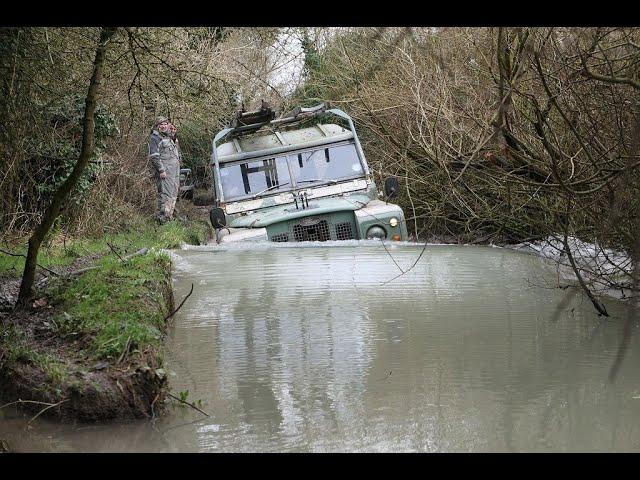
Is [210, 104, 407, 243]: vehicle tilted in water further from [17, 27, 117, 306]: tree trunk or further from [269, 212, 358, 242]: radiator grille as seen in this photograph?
[17, 27, 117, 306]: tree trunk

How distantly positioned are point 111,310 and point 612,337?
12.7ft

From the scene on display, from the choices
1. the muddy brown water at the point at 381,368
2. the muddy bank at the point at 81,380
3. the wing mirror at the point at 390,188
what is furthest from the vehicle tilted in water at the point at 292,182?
the muddy bank at the point at 81,380

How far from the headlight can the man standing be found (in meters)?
6.35

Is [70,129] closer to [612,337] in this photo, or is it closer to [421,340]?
[421,340]

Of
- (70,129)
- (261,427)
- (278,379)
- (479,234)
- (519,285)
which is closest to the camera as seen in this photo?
(261,427)

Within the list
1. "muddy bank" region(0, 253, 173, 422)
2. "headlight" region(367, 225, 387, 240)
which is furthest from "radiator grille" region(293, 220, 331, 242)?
"muddy bank" region(0, 253, 173, 422)

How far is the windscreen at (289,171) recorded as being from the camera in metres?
13.6

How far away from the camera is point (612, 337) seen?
788cm

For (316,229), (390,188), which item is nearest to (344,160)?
(316,229)

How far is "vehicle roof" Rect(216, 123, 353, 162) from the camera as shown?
44.8ft

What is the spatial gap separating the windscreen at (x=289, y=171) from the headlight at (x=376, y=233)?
Result: 51.6 inches

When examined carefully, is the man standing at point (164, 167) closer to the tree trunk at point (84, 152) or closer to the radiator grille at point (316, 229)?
the radiator grille at point (316, 229)

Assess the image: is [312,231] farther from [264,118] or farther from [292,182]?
[264,118]
